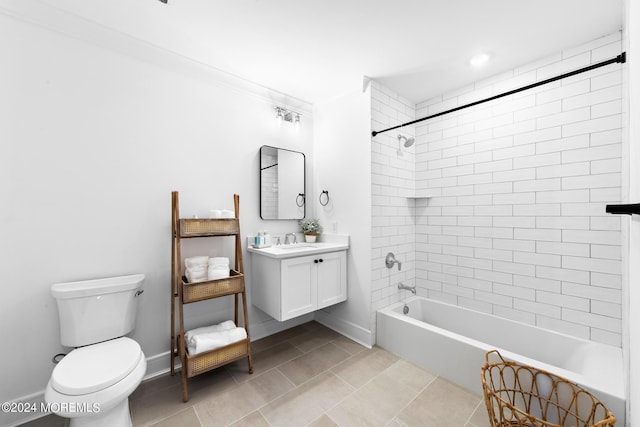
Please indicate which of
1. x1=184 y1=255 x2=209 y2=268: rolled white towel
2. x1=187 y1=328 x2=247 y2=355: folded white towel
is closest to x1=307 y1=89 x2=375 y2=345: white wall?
x1=187 y1=328 x2=247 y2=355: folded white towel

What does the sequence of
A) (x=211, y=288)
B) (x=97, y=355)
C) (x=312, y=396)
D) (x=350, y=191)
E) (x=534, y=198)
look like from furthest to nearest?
(x=350, y=191)
(x=534, y=198)
(x=211, y=288)
(x=312, y=396)
(x=97, y=355)

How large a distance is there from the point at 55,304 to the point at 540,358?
3.65m

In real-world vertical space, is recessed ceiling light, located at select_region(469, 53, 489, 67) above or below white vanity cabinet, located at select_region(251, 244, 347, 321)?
above

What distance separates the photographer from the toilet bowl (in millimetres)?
1197

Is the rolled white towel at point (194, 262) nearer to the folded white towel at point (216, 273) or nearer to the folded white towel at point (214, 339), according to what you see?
the folded white towel at point (216, 273)

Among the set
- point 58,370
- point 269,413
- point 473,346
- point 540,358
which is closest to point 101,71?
point 58,370

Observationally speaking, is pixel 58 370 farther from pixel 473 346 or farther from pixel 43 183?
pixel 473 346

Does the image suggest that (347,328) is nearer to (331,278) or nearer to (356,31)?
(331,278)

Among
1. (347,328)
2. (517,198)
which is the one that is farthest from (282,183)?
(517,198)

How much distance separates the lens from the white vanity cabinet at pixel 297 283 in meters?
2.23

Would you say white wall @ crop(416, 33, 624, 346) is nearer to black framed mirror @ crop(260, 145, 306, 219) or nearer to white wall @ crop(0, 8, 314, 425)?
black framed mirror @ crop(260, 145, 306, 219)

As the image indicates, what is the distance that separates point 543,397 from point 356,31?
269 centimetres

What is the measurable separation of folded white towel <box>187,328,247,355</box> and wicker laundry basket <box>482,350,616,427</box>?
163 cm

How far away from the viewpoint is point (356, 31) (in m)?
1.88
